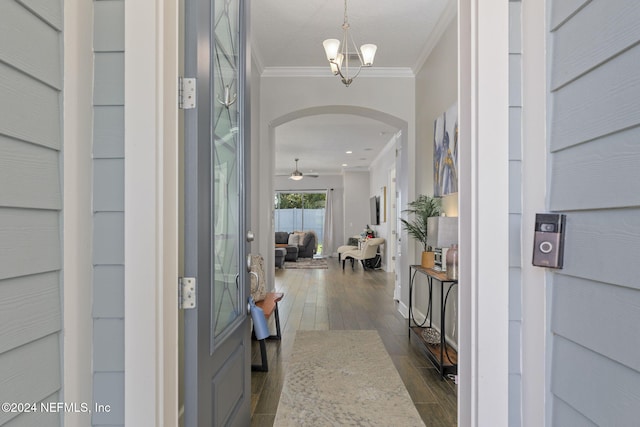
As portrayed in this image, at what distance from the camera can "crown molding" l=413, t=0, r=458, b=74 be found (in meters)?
2.99

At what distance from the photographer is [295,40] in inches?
141

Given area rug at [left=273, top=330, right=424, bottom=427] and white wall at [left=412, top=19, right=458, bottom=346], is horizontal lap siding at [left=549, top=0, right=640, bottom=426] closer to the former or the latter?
area rug at [left=273, top=330, right=424, bottom=427]

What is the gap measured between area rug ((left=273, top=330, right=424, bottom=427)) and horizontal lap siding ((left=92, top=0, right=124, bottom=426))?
52.2 inches

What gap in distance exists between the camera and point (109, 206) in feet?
3.45

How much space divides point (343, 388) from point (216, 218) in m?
1.72

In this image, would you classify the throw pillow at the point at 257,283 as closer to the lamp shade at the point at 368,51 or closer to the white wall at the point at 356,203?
the lamp shade at the point at 368,51

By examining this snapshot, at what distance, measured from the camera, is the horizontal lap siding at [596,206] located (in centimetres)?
72

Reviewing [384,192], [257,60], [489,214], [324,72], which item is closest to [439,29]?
[324,72]

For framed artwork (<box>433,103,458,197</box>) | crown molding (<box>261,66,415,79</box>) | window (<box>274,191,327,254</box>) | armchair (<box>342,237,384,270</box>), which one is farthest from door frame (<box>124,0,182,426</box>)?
window (<box>274,191,327,254</box>)

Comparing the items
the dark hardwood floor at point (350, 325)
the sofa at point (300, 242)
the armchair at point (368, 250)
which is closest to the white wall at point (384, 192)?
the armchair at point (368, 250)

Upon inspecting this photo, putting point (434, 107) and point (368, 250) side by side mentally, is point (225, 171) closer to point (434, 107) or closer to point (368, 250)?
point (434, 107)
